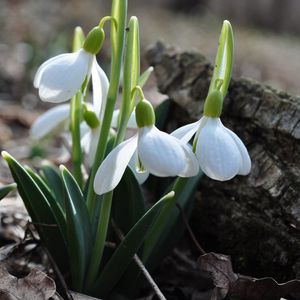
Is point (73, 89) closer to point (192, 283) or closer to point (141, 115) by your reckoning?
point (141, 115)

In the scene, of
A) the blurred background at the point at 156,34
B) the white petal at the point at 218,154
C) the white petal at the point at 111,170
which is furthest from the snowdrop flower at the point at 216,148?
the blurred background at the point at 156,34

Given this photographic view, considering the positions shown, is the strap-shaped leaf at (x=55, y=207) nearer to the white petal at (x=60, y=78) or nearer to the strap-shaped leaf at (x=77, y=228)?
the strap-shaped leaf at (x=77, y=228)

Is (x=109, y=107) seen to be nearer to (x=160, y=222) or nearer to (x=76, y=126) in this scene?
(x=76, y=126)

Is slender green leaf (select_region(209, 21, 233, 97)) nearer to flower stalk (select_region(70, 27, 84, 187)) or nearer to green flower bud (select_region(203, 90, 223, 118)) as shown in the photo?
green flower bud (select_region(203, 90, 223, 118))

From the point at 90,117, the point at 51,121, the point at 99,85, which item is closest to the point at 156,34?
the point at 51,121

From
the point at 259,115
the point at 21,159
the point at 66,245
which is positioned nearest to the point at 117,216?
the point at 66,245
